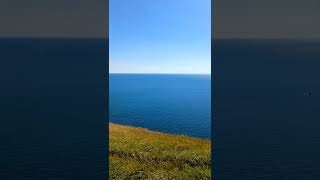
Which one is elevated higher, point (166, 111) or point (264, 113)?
point (166, 111)

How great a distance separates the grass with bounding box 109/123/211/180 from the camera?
22.4 ft

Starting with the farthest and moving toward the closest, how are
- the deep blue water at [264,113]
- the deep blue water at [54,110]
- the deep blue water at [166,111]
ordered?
the deep blue water at [166,111] < the deep blue water at [264,113] < the deep blue water at [54,110]

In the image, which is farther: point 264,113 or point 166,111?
point 166,111

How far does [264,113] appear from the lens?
6.22 m

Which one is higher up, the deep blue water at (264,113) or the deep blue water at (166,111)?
the deep blue water at (166,111)

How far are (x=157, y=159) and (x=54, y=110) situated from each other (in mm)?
2470

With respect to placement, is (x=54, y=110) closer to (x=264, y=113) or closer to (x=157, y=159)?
(x=157, y=159)

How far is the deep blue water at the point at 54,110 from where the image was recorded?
516 cm

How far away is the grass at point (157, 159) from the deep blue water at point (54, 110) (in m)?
1.62

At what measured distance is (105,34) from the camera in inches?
204

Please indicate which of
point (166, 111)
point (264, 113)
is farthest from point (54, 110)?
point (166, 111)

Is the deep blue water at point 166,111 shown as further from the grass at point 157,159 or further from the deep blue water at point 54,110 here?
the deep blue water at point 54,110

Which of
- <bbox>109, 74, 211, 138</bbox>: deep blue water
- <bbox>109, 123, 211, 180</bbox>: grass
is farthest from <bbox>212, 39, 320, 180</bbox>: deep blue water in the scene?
<bbox>109, 74, 211, 138</bbox>: deep blue water

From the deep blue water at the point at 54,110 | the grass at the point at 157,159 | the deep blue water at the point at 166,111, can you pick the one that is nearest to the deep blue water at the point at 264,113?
the grass at the point at 157,159
